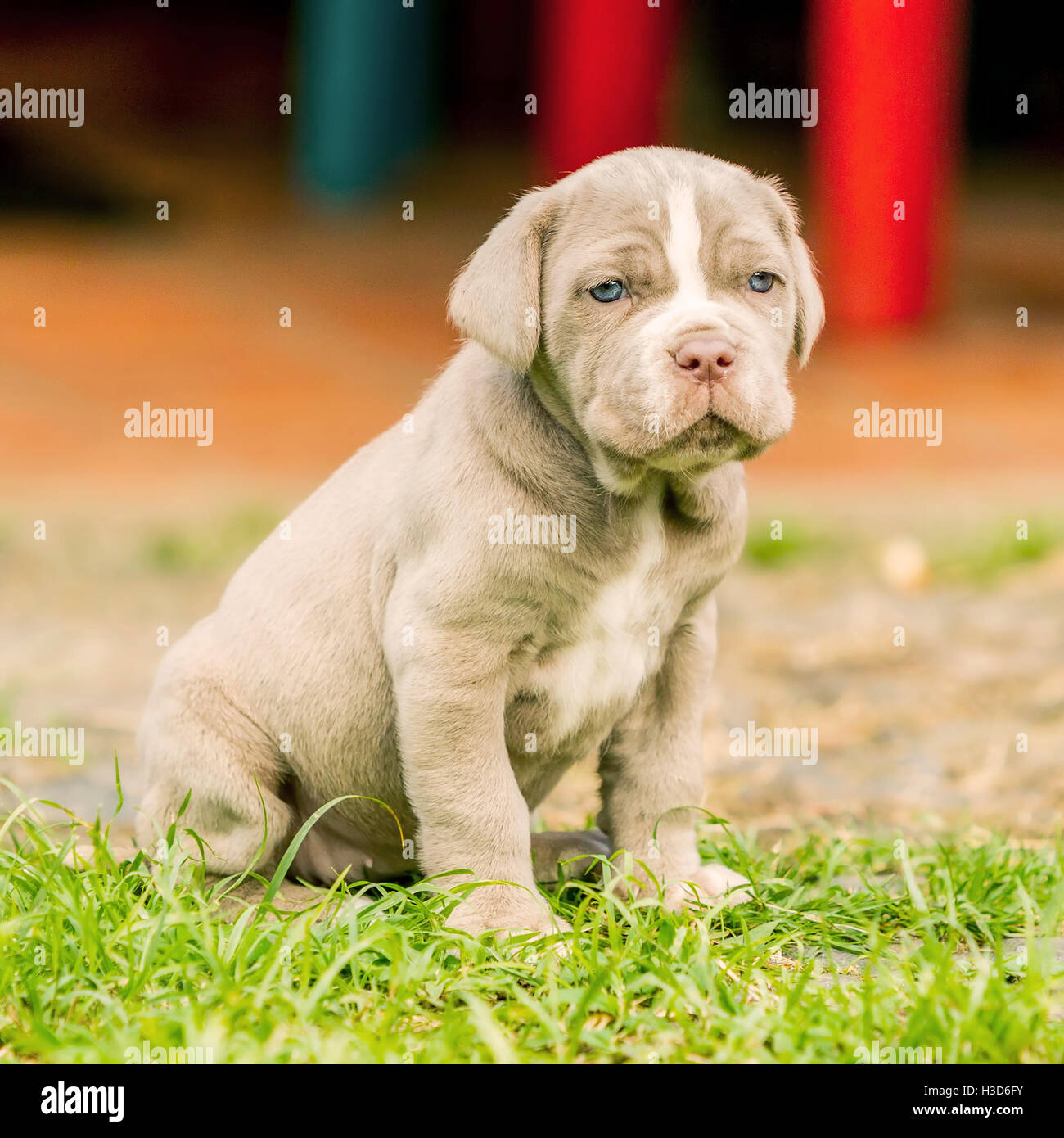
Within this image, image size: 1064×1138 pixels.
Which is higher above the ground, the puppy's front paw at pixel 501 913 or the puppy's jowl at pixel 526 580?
the puppy's jowl at pixel 526 580

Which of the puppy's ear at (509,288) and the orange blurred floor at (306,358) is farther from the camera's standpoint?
the orange blurred floor at (306,358)

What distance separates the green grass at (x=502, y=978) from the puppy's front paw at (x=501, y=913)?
6 cm

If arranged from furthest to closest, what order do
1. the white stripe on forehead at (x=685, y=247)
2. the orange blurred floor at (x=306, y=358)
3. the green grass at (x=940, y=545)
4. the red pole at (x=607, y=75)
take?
the red pole at (x=607, y=75) → the orange blurred floor at (x=306, y=358) → the green grass at (x=940, y=545) → the white stripe on forehead at (x=685, y=247)

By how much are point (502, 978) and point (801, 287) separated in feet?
6.29

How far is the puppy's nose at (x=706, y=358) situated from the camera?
143 inches

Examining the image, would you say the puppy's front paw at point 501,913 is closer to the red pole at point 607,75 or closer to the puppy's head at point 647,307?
the puppy's head at point 647,307

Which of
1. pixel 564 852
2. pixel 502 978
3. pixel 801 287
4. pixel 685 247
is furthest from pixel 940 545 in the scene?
pixel 502 978

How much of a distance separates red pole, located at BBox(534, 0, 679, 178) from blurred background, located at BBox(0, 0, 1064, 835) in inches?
1.5

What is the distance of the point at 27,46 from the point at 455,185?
23.7ft

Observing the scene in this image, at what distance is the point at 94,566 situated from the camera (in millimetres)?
9344

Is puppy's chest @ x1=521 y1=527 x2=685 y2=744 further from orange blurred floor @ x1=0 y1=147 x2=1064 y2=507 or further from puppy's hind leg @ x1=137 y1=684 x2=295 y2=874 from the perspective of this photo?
orange blurred floor @ x1=0 y1=147 x2=1064 y2=507

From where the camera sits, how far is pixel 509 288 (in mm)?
3889

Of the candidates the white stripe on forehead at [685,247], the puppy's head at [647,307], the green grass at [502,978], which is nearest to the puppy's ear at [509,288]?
the puppy's head at [647,307]

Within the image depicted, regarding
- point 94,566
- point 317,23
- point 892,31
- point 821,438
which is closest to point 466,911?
point 94,566
